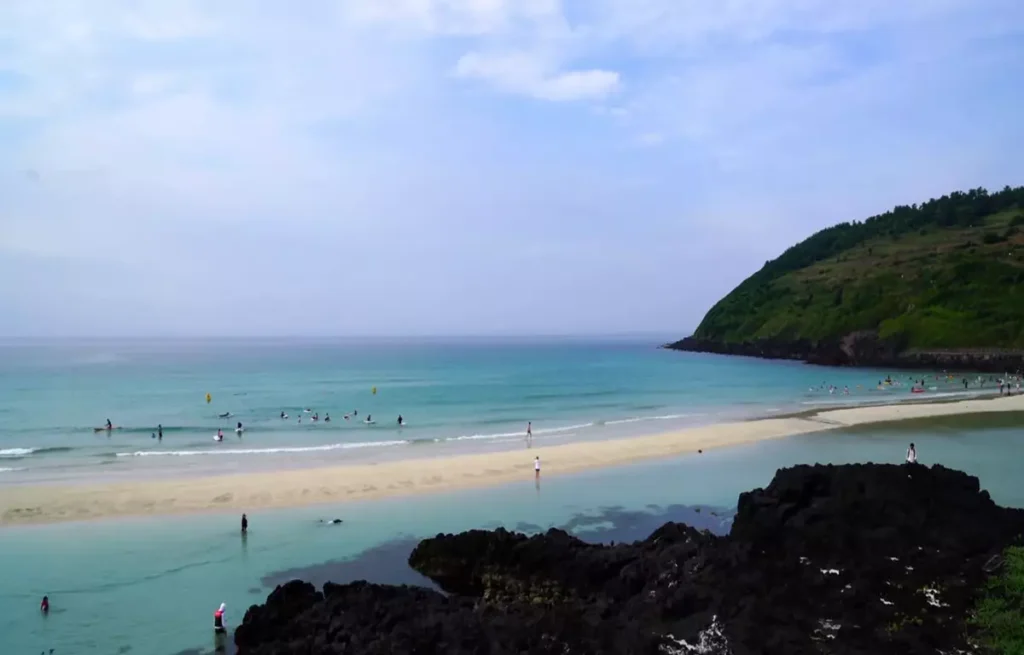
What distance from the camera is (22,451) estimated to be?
3988 cm

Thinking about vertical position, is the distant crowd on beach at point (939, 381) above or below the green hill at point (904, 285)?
below

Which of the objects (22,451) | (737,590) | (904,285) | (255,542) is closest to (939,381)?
(904,285)

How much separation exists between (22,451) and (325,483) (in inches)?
880

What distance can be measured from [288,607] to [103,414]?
51835mm

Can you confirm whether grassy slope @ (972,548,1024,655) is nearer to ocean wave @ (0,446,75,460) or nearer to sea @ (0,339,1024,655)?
sea @ (0,339,1024,655)

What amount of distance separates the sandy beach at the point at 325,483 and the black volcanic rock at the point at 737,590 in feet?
40.3

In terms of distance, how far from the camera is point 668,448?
37969 millimetres

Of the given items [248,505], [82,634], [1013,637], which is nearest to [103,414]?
[248,505]

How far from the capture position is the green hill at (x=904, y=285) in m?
103

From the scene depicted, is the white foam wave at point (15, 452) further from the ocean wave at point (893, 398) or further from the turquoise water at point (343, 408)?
the ocean wave at point (893, 398)

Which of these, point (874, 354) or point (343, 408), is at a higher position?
point (343, 408)

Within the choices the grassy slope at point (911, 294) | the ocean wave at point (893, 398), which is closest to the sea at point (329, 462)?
the ocean wave at point (893, 398)

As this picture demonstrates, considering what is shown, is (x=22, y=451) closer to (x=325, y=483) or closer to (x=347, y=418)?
(x=347, y=418)

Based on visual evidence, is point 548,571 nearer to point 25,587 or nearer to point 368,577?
point 368,577
